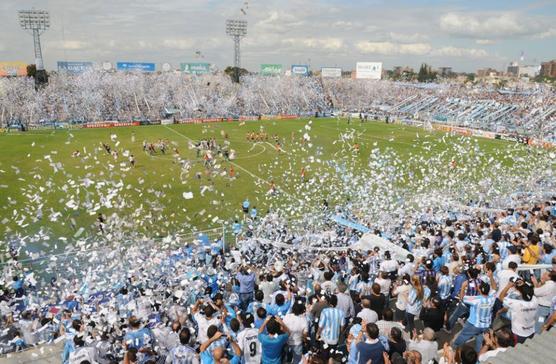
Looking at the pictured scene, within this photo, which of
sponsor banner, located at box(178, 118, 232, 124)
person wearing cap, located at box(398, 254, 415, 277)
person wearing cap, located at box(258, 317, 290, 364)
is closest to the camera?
person wearing cap, located at box(258, 317, 290, 364)

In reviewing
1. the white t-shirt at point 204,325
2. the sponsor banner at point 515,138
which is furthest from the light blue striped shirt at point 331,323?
the sponsor banner at point 515,138

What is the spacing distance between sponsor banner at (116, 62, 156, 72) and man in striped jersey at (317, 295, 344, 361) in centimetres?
8550

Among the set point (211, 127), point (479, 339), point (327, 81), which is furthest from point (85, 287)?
point (327, 81)

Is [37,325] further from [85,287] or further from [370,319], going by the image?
[370,319]

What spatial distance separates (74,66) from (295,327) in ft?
272

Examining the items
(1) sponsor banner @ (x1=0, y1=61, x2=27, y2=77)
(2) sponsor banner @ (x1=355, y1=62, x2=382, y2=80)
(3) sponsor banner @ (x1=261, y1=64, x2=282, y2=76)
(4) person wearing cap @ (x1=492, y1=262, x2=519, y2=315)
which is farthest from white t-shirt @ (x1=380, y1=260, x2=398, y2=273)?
(2) sponsor banner @ (x1=355, y1=62, x2=382, y2=80)

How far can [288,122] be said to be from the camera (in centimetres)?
5962

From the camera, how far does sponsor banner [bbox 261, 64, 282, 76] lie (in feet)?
310

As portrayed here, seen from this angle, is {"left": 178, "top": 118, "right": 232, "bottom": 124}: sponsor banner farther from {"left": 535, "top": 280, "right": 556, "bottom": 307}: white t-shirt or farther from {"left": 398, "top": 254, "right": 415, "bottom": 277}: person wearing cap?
{"left": 535, "top": 280, "right": 556, "bottom": 307}: white t-shirt

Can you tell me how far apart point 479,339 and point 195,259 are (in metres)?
9.04

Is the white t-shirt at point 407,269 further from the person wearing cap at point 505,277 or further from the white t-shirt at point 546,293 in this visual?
the white t-shirt at point 546,293

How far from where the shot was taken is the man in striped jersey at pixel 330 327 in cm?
613

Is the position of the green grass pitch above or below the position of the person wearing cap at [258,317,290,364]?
below

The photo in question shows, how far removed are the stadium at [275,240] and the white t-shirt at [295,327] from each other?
31 millimetres
